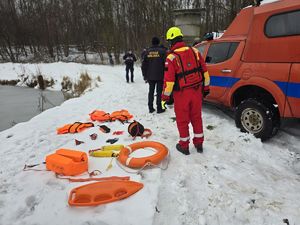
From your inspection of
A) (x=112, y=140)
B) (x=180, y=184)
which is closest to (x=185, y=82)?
(x=180, y=184)

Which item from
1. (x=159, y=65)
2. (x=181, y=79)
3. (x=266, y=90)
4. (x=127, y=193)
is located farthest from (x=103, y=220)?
(x=159, y=65)

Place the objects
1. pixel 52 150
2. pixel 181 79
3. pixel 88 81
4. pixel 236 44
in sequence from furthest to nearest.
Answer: pixel 88 81, pixel 236 44, pixel 52 150, pixel 181 79

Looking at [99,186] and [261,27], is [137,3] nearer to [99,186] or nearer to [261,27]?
[261,27]

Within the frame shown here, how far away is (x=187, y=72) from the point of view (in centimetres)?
390

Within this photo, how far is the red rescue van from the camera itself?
4.00 m

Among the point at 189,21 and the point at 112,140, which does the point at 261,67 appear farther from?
the point at 189,21

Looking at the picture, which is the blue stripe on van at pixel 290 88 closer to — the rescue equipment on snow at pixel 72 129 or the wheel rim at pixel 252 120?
the wheel rim at pixel 252 120

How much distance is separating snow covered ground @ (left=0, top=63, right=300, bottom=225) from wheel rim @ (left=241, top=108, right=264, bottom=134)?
0.62 feet

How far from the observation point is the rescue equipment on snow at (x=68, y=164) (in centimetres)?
359

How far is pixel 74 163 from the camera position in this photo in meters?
3.59

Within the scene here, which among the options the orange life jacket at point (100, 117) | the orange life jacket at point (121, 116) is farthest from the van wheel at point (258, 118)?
the orange life jacket at point (100, 117)

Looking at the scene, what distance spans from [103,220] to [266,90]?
354 cm

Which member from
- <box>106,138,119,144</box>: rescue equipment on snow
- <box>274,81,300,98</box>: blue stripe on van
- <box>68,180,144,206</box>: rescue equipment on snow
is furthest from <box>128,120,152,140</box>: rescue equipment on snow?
<box>274,81,300,98</box>: blue stripe on van

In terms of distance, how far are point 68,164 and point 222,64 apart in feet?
12.2
